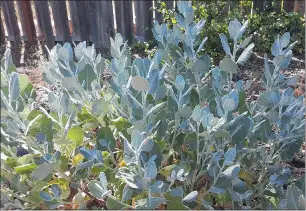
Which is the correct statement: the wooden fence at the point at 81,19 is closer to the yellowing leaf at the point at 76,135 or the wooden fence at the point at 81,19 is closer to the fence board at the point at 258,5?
the fence board at the point at 258,5

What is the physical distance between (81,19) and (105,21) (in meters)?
0.32

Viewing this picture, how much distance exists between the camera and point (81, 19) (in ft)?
17.1

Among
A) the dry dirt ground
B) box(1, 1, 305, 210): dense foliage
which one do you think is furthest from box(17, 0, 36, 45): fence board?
box(1, 1, 305, 210): dense foliage

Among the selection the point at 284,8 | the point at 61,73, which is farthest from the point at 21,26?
the point at 61,73

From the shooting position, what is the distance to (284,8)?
4863 mm

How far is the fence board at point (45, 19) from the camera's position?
5273 millimetres

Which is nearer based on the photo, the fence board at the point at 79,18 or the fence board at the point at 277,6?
the fence board at the point at 277,6

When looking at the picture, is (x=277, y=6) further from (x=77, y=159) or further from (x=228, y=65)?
(x=77, y=159)

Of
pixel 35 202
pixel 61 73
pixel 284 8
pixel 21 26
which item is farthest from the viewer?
pixel 21 26

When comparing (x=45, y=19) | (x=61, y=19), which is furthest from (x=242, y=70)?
(x=45, y=19)

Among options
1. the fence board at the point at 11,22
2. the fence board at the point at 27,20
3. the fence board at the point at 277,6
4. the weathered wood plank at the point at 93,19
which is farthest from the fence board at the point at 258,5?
the fence board at the point at 11,22

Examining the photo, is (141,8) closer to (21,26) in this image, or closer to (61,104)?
(21,26)

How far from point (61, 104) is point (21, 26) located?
180 inches

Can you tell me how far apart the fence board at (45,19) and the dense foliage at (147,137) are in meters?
3.96
